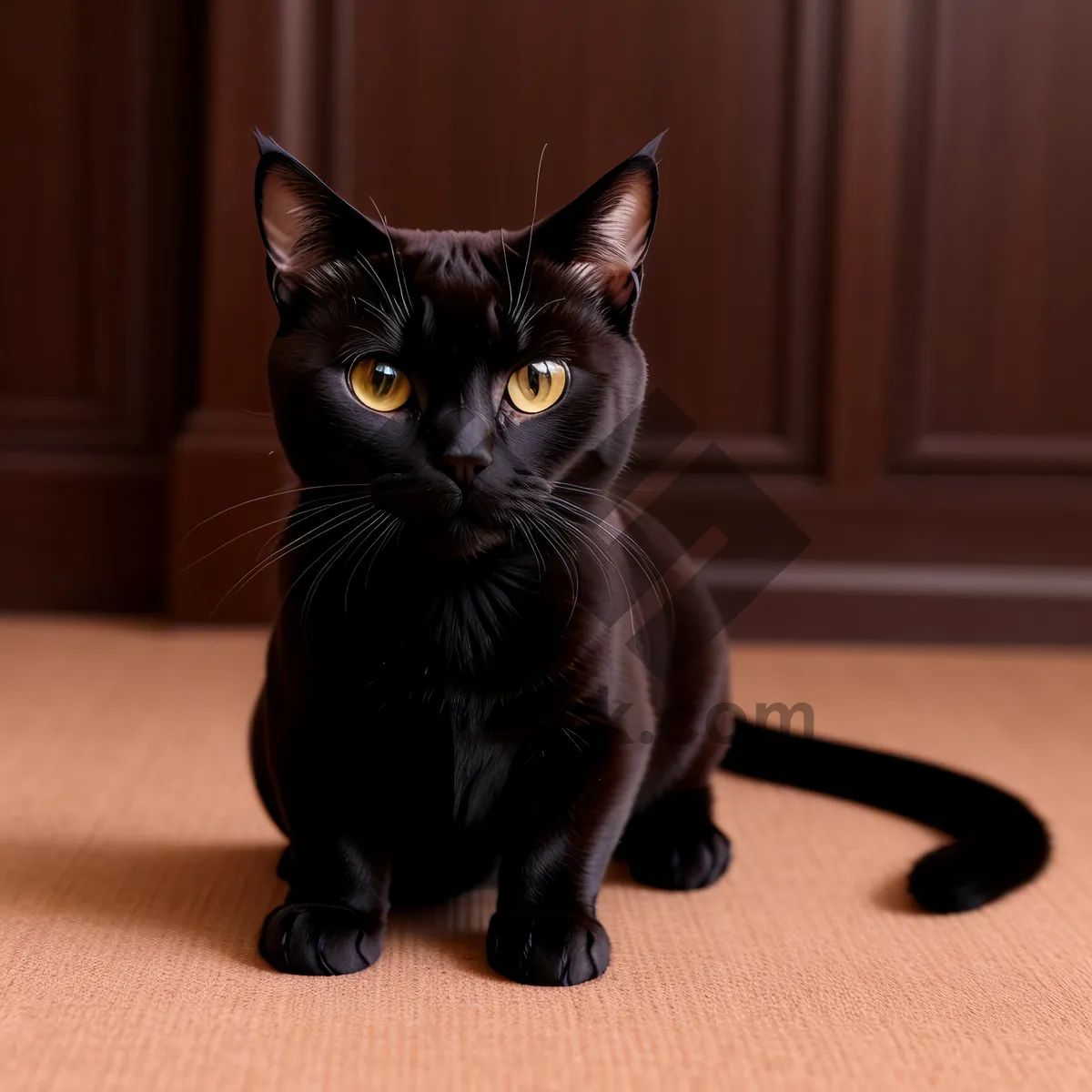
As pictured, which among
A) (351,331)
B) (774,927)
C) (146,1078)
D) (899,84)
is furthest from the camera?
(899,84)

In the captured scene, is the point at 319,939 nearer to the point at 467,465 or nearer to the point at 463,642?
the point at 463,642

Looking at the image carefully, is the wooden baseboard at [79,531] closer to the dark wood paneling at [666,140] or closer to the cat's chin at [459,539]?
the dark wood paneling at [666,140]

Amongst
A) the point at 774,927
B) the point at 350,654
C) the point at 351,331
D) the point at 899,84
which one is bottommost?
the point at 774,927

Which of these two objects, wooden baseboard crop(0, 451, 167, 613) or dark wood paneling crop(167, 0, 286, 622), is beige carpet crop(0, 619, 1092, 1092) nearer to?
dark wood paneling crop(167, 0, 286, 622)

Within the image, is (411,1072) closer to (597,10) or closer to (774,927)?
(774,927)

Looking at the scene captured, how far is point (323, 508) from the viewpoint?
76cm

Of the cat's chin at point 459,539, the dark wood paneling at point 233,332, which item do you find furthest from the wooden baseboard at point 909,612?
the cat's chin at point 459,539

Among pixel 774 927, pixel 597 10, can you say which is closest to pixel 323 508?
pixel 774 927

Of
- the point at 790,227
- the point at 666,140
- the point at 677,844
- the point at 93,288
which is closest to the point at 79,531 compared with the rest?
the point at 93,288

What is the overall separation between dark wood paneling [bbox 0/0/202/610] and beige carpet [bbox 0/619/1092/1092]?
78 centimetres

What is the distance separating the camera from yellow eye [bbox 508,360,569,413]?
0.76 m

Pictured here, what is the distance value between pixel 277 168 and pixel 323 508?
215mm

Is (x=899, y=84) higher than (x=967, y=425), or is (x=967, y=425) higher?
(x=899, y=84)

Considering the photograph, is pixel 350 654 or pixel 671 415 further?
pixel 671 415
